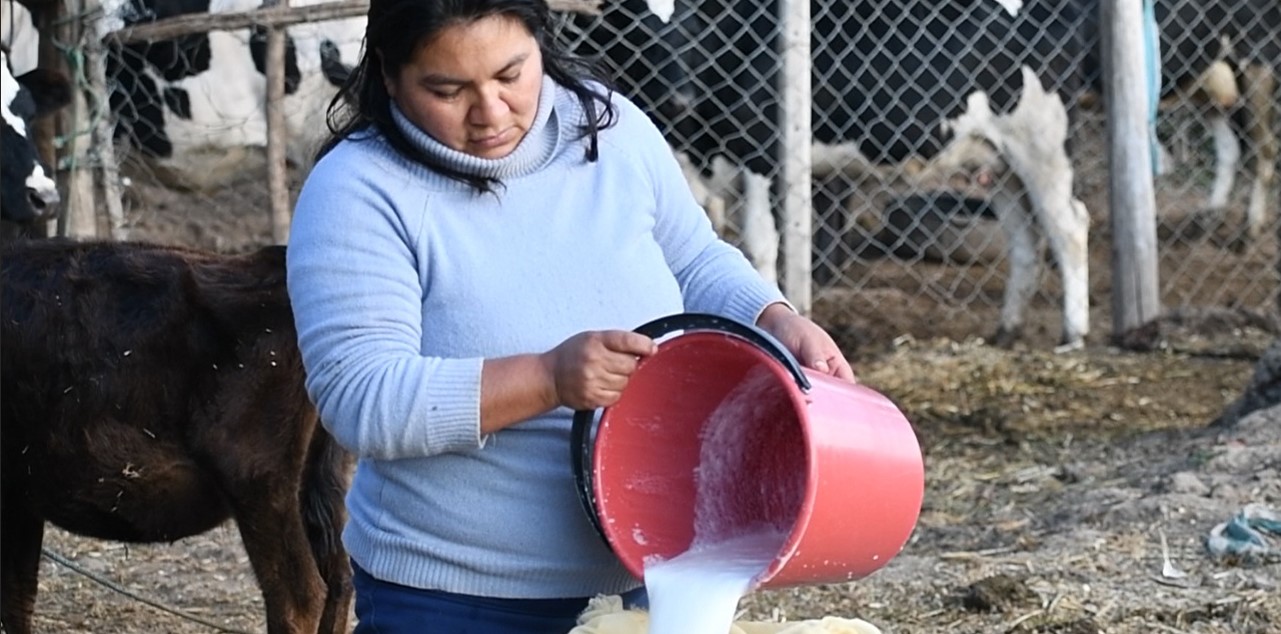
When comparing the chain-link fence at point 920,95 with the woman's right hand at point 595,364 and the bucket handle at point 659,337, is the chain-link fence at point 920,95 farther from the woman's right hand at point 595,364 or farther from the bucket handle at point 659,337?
the woman's right hand at point 595,364

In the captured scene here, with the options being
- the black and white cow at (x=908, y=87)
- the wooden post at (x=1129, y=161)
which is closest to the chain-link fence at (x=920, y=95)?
the black and white cow at (x=908, y=87)

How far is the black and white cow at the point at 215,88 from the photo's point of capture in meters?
8.22

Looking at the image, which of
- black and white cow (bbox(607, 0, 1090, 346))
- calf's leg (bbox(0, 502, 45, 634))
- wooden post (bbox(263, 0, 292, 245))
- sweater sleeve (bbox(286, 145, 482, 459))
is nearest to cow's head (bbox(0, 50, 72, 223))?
wooden post (bbox(263, 0, 292, 245))

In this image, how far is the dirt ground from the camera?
4367 mm

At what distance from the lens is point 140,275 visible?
3754 millimetres

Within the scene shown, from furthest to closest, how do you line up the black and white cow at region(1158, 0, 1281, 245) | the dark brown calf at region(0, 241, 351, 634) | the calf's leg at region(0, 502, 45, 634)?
the black and white cow at region(1158, 0, 1281, 245), the calf's leg at region(0, 502, 45, 634), the dark brown calf at region(0, 241, 351, 634)

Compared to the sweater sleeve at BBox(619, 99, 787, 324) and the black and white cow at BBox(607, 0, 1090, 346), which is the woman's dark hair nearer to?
the sweater sleeve at BBox(619, 99, 787, 324)

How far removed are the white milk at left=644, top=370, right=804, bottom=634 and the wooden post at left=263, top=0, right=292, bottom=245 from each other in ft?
13.6

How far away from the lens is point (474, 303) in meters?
2.40

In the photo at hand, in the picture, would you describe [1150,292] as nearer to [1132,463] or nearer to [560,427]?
[1132,463]

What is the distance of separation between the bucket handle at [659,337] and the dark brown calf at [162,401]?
141 centimetres

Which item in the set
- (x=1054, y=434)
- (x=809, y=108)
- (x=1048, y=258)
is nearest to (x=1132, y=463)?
(x=1054, y=434)

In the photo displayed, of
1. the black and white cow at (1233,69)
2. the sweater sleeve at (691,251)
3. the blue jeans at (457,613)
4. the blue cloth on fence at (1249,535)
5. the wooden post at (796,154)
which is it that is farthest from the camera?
the black and white cow at (1233,69)

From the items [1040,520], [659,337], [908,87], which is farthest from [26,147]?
[659,337]
